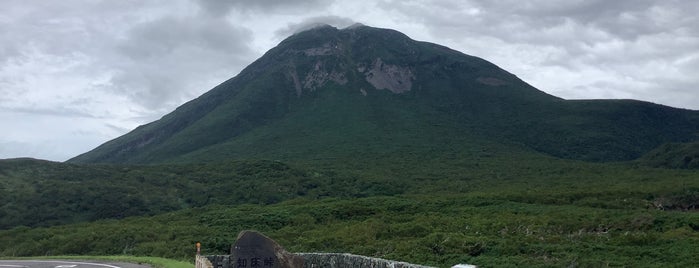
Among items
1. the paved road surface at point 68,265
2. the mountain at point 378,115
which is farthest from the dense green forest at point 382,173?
the paved road surface at point 68,265

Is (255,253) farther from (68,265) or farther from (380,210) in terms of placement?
(380,210)

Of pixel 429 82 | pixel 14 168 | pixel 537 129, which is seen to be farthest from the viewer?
pixel 429 82

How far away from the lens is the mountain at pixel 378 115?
9212cm

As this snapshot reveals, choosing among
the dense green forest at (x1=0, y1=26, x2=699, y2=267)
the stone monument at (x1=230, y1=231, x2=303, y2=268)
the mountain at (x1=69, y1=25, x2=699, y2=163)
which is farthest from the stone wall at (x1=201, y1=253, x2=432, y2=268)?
the mountain at (x1=69, y1=25, x2=699, y2=163)

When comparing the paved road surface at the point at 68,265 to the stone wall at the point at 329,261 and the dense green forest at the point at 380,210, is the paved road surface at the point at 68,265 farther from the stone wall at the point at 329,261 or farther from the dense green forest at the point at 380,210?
the dense green forest at the point at 380,210

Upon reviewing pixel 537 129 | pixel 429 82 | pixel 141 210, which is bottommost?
pixel 141 210

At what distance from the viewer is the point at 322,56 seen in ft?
433

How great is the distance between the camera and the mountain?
9212 centimetres

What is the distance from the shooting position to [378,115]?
106 meters

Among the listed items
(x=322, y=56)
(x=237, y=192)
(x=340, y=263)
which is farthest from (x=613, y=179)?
(x=322, y=56)

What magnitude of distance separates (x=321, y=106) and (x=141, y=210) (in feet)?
192

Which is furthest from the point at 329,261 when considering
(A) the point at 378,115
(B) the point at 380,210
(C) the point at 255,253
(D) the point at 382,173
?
(A) the point at 378,115

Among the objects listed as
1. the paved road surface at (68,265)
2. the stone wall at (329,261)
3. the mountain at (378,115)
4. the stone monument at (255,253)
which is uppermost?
the mountain at (378,115)

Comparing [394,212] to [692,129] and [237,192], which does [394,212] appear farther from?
[692,129]
